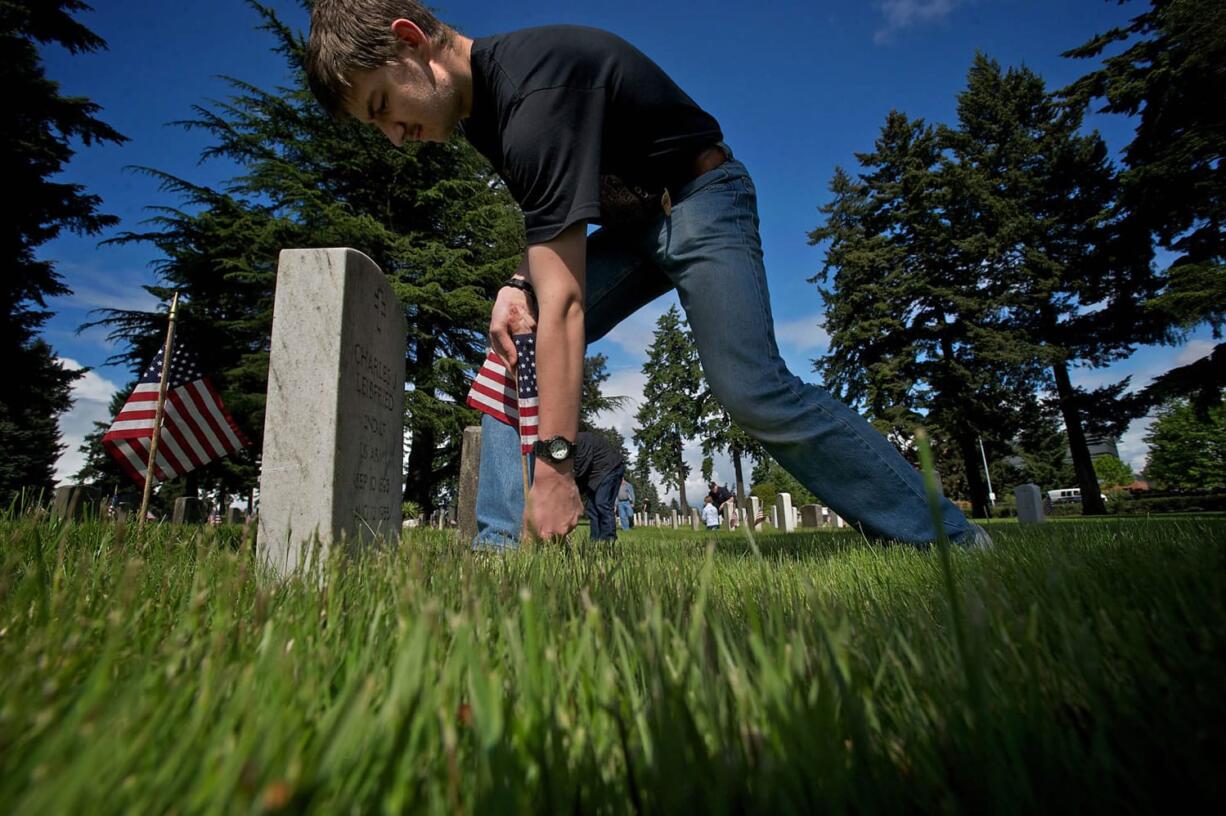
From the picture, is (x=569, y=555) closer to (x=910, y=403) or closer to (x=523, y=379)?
(x=523, y=379)

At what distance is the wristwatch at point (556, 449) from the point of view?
7.03ft

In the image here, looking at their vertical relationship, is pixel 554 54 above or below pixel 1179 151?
below

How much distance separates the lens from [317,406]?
2535 millimetres

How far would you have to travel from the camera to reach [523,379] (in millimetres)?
2625

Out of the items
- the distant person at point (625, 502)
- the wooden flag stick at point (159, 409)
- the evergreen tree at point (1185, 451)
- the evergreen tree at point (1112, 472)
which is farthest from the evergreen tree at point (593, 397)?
the evergreen tree at point (1112, 472)

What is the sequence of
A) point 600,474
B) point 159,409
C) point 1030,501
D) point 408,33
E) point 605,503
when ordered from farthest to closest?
1. point 1030,501
2. point 605,503
3. point 600,474
4. point 159,409
5. point 408,33

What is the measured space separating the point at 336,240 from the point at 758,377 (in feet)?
67.6

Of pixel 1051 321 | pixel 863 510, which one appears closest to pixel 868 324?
pixel 1051 321

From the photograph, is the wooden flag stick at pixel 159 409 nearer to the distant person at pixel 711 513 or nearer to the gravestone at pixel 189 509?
the gravestone at pixel 189 509

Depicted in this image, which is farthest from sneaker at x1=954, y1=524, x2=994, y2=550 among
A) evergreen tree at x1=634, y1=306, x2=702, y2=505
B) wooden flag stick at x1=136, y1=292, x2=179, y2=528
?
evergreen tree at x1=634, y1=306, x2=702, y2=505

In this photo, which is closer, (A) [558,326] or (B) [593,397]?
(A) [558,326]

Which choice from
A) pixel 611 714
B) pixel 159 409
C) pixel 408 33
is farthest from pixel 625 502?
Answer: pixel 611 714

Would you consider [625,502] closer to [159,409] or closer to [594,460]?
[594,460]

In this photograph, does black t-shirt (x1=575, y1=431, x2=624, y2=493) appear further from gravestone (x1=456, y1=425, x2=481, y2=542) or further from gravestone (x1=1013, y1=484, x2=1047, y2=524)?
gravestone (x1=1013, y1=484, x2=1047, y2=524)
